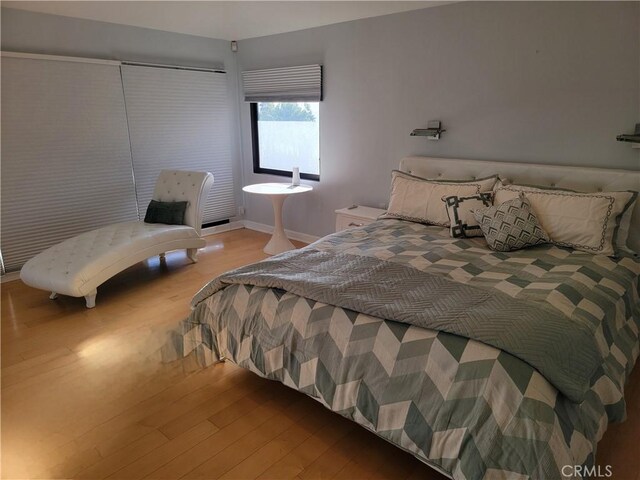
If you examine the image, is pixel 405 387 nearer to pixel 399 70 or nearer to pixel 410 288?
Answer: pixel 410 288

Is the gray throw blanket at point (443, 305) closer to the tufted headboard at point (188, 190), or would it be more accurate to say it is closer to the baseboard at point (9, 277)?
the tufted headboard at point (188, 190)

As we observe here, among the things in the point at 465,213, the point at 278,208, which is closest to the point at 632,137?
the point at 465,213

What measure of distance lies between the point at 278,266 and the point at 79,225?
9.09 ft

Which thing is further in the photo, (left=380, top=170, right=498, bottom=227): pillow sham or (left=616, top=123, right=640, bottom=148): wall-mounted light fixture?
(left=380, top=170, right=498, bottom=227): pillow sham

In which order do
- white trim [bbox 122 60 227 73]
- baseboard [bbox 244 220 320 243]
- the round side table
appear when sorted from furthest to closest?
baseboard [bbox 244 220 320 243]
the round side table
white trim [bbox 122 60 227 73]

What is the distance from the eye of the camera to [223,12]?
3688mm

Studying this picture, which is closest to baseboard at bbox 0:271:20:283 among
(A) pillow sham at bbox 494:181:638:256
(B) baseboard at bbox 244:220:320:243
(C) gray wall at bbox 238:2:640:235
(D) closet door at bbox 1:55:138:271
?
(D) closet door at bbox 1:55:138:271

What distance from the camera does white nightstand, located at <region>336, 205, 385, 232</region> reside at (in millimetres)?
3734

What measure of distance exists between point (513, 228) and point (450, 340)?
3.91ft

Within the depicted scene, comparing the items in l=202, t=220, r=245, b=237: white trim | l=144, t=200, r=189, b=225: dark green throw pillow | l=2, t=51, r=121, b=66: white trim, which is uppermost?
l=2, t=51, r=121, b=66: white trim

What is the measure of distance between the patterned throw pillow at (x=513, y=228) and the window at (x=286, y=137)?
2337 mm

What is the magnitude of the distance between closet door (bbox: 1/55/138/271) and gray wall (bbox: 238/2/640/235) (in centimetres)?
180

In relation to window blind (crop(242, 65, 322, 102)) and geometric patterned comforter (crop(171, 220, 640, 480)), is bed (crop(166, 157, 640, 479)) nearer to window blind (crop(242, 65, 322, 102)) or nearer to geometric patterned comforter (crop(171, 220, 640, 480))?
geometric patterned comforter (crop(171, 220, 640, 480))

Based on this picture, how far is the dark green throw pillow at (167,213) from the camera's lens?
395 cm
